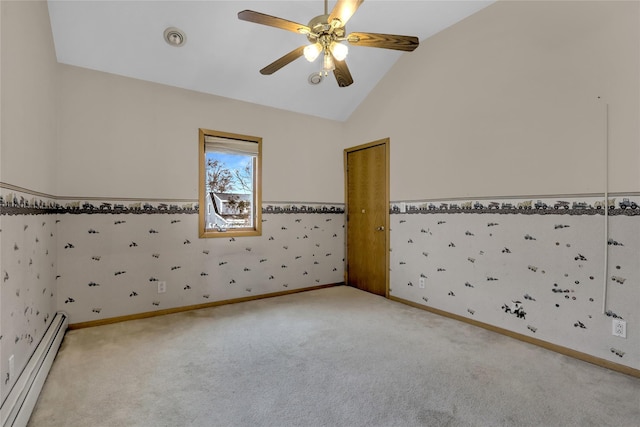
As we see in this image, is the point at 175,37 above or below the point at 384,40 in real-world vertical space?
above

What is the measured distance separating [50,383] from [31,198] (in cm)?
115

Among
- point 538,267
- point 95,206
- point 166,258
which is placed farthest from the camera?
point 166,258

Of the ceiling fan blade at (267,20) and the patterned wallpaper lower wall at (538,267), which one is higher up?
the ceiling fan blade at (267,20)

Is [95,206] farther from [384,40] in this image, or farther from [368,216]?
[368,216]

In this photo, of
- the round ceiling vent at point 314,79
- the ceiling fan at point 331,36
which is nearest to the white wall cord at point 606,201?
the ceiling fan at point 331,36

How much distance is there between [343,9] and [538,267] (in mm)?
2394

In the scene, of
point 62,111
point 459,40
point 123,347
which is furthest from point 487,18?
point 123,347

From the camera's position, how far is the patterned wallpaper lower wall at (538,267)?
6.89 ft

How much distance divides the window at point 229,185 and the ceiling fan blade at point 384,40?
6.65 feet

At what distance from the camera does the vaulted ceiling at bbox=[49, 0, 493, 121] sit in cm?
256

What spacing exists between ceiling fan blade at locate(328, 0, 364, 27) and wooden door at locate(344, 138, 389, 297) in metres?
2.07

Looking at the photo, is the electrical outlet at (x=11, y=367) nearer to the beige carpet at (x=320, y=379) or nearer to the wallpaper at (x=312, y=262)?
the wallpaper at (x=312, y=262)

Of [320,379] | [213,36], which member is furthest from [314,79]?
[320,379]

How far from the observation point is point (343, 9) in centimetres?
181
